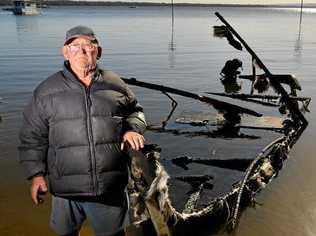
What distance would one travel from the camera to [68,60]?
3834 millimetres

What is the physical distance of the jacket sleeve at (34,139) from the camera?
379 centimetres

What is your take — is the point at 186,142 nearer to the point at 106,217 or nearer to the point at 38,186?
the point at 106,217

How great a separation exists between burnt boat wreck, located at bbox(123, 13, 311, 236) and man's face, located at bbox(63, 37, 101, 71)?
91 cm

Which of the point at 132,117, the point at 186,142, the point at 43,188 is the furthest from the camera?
the point at 186,142

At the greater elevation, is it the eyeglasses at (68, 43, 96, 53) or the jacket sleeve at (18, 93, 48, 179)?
the eyeglasses at (68, 43, 96, 53)

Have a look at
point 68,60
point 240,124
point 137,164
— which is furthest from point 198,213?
point 240,124

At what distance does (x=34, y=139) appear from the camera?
→ 12.6 feet

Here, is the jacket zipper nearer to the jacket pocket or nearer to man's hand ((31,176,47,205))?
the jacket pocket

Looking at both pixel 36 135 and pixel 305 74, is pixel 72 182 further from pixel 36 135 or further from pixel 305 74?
pixel 305 74

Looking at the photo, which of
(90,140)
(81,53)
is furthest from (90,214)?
(81,53)

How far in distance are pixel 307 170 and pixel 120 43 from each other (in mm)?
33343

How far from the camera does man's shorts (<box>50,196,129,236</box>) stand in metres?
4.01

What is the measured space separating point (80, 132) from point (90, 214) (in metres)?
0.85

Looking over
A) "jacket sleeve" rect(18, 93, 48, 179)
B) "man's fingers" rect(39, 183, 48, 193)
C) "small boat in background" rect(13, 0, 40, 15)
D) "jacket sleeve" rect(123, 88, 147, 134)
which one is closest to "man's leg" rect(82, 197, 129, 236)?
"man's fingers" rect(39, 183, 48, 193)
